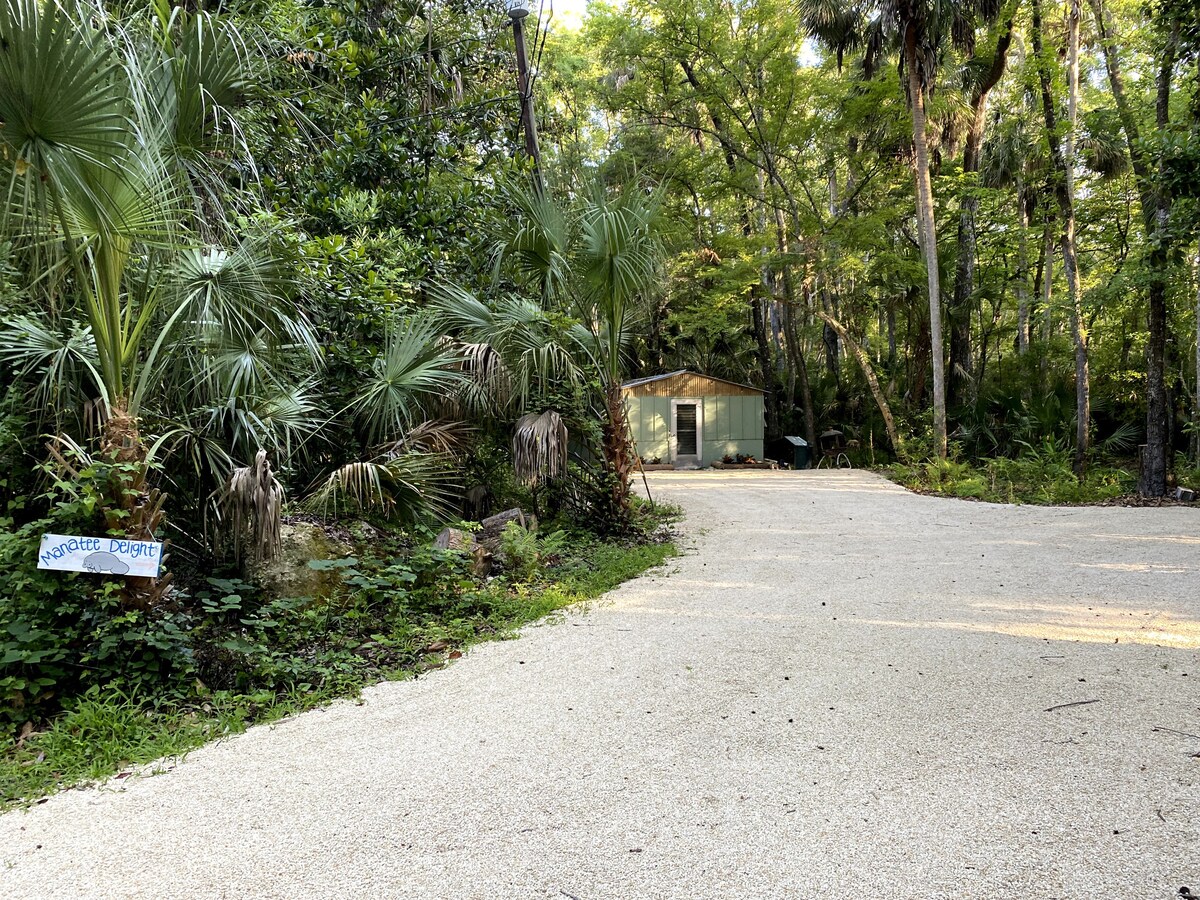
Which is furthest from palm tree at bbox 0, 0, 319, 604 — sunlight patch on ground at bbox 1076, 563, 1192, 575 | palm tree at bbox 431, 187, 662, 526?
sunlight patch on ground at bbox 1076, 563, 1192, 575

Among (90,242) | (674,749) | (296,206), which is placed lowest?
(674,749)

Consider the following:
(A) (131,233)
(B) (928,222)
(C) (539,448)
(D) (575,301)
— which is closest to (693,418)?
(B) (928,222)

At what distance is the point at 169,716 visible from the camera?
331 centimetres

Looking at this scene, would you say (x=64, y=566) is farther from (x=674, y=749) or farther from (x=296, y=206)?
(x=296, y=206)

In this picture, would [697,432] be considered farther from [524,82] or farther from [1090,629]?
[1090,629]

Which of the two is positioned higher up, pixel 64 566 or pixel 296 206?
pixel 296 206

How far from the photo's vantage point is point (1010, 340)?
28734mm

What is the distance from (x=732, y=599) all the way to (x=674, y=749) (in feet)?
8.80

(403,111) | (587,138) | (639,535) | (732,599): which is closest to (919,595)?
(732,599)

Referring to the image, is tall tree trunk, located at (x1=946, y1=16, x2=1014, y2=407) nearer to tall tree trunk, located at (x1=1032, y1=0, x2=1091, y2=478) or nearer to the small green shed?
tall tree trunk, located at (x1=1032, y1=0, x2=1091, y2=478)

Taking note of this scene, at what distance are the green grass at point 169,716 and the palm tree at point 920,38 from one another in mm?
11784

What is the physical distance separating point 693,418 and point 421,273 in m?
12.4

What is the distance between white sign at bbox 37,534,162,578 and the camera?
125 inches

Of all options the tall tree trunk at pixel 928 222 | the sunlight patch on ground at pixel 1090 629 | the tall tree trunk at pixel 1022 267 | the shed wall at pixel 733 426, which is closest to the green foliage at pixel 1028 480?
the tall tree trunk at pixel 928 222
